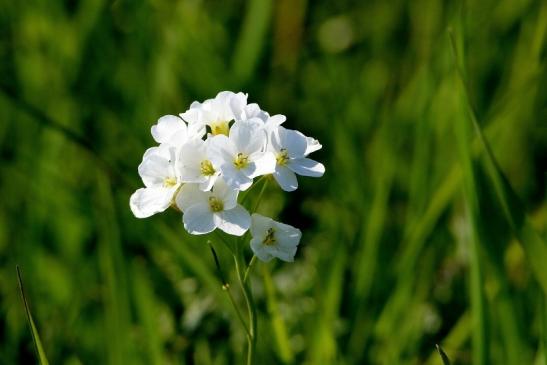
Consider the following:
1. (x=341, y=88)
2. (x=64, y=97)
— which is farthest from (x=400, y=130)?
(x=64, y=97)

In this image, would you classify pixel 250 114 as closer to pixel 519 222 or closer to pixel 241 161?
pixel 241 161

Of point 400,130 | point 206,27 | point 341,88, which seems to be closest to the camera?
point 400,130

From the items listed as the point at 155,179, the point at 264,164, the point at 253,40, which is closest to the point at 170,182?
the point at 155,179

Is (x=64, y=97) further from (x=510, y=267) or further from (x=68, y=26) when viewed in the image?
(x=510, y=267)

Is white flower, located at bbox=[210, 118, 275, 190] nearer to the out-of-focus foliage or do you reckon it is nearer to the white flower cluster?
the white flower cluster

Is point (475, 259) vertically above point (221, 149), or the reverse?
point (221, 149)

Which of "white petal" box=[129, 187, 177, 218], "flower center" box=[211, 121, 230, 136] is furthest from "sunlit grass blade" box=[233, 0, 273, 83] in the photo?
"white petal" box=[129, 187, 177, 218]
